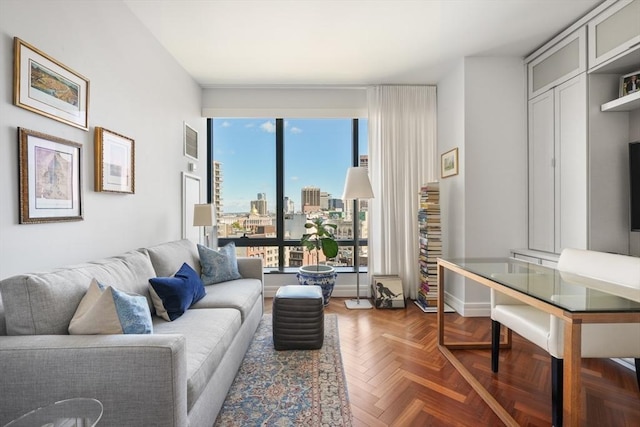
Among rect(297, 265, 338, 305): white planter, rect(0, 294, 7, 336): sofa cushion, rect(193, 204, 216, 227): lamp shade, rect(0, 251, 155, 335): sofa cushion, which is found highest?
rect(193, 204, 216, 227): lamp shade

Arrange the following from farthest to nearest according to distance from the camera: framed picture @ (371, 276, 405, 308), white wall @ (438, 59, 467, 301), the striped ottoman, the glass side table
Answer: framed picture @ (371, 276, 405, 308)
white wall @ (438, 59, 467, 301)
the striped ottoman
the glass side table

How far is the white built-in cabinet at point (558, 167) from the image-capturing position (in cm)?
271

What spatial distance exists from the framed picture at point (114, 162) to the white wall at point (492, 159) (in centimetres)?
317

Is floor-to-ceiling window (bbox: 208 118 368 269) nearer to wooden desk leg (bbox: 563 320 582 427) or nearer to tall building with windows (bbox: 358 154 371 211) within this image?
tall building with windows (bbox: 358 154 371 211)

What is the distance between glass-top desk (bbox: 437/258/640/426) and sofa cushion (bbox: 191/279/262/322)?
159cm

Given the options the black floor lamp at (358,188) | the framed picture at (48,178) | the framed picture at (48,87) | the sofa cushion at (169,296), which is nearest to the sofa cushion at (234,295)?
the sofa cushion at (169,296)

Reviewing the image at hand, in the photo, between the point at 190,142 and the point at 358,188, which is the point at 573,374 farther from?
the point at 190,142

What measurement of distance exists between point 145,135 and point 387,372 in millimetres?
2743

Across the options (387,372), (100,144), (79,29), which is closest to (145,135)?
(100,144)

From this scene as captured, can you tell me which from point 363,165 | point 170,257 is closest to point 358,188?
point 363,165

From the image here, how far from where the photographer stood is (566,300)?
138cm

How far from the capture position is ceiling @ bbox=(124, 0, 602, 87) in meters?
2.53

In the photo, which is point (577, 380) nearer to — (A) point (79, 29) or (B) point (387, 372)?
(B) point (387, 372)

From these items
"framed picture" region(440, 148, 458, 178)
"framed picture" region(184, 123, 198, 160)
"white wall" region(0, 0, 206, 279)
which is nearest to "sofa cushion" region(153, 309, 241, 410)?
"white wall" region(0, 0, 206, 279)
